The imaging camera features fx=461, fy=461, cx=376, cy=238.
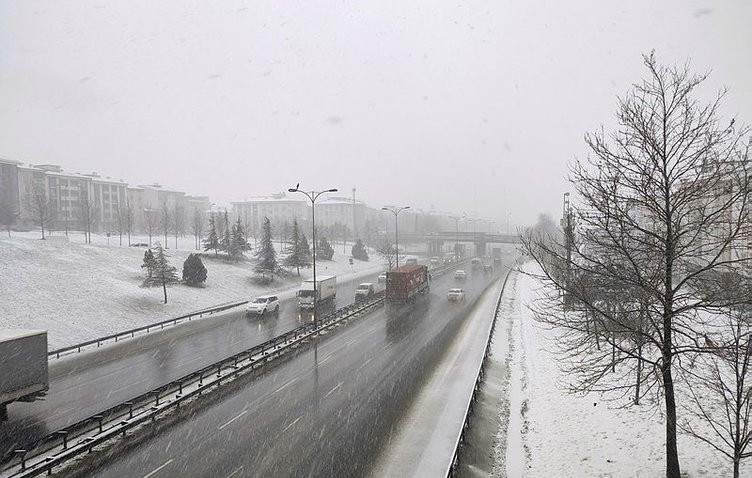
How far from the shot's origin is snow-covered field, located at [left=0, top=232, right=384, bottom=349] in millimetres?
28812

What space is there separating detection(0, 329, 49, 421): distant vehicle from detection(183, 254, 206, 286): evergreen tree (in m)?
28.2

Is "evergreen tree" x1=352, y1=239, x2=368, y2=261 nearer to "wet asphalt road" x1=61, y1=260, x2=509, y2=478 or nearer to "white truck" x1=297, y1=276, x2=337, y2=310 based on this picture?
"white truck" x1=297, y1=276, x2=337, y2=310

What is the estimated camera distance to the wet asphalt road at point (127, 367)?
14961 mm

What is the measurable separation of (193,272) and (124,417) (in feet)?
100

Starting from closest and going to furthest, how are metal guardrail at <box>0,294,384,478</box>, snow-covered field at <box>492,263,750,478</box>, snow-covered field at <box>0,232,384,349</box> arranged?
snow-covered field at <box>492,263,750,478</box> → metal guardrail at <box>0,294,384,478</box> → snow-covered field at <box>0,232,384,349</box>

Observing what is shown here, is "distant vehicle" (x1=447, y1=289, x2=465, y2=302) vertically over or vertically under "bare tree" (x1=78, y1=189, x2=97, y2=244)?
under

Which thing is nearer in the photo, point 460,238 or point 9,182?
point 9,182

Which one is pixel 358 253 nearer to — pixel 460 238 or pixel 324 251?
pixel 324 251

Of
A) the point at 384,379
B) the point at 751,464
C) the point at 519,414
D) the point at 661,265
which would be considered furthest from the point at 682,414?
the point at 384,379

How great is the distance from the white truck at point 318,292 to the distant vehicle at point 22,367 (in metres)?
21.4

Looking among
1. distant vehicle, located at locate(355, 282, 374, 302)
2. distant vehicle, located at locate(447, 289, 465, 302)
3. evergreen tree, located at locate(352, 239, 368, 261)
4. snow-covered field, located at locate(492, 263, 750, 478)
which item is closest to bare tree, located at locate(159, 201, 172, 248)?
evergreen tree, located at locate(352, 239, 368, 261)

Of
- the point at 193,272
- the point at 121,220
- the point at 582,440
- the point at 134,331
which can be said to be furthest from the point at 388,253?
the point at 121,220

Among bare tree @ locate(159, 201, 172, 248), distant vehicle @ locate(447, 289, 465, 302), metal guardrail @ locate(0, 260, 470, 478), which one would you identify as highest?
bare tree @ locate(159, 201, 172, 248)

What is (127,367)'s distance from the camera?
2125cm
